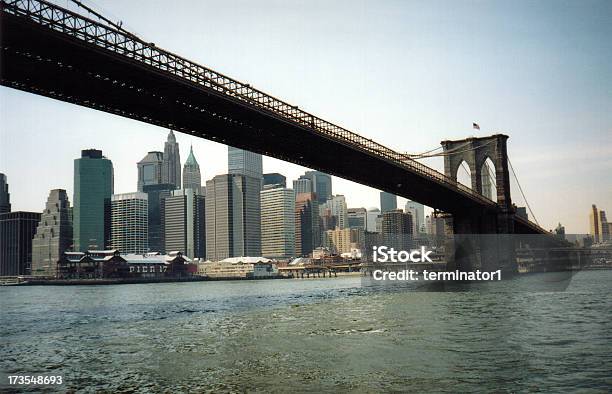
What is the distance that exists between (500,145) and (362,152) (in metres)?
40.3

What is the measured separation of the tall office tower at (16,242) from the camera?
184m

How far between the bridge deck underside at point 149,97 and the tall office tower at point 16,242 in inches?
5925

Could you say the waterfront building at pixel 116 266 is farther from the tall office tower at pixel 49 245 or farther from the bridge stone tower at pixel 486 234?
the bridge stone tower at pixel 486 234

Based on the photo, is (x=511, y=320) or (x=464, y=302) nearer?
(x=511, y=320)

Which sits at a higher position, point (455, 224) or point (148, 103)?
point (148, 103)

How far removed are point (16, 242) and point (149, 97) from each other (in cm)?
17086

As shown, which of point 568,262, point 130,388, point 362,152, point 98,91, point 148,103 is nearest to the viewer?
point 130,388

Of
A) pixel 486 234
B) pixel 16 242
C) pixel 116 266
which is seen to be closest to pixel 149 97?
pixel 486 234

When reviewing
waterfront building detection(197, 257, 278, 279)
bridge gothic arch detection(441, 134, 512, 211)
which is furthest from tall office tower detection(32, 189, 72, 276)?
bridge gothic arch detection(441, 134, 512, 211)

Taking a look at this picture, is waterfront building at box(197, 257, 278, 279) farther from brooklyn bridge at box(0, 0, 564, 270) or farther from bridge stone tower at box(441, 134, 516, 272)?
brooklyn bridge at box(0, 0, 564, 270)

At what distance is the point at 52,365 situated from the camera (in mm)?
18578

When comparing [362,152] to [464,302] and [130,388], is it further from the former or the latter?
[130,388]

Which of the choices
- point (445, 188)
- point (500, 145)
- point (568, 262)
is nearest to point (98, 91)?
point (445, 188)

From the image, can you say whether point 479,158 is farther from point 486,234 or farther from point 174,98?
point 174,98
